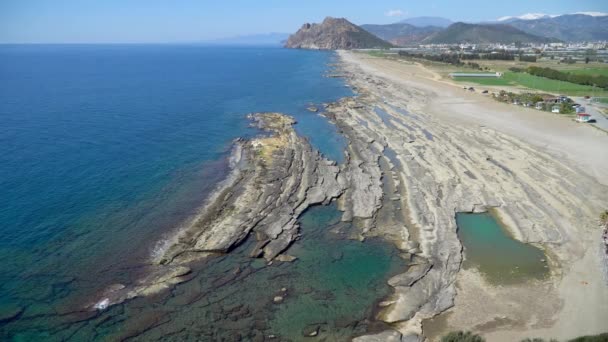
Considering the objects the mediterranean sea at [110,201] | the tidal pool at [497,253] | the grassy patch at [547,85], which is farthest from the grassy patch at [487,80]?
the tidal pool at [497,253]

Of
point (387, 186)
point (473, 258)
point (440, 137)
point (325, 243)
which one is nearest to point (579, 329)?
point (473, 258)

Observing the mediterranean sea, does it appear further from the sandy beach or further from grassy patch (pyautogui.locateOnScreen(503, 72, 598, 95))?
grassy patch (pyautogui.locateOnScreen(503, 72, 598, 95))

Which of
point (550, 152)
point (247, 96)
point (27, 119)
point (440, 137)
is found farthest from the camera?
point (247, 96)

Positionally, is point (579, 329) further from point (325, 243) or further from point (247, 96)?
point (247, 96)

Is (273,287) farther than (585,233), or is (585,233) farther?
(585,233)

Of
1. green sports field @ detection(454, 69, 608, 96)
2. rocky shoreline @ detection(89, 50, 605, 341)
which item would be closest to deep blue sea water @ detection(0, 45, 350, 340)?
rocky shoreline @ detection(89, 50, 605, 341)

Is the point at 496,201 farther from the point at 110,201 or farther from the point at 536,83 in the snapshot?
the point at 536,83

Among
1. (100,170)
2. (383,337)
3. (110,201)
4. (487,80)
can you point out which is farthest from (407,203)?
(487,80)
